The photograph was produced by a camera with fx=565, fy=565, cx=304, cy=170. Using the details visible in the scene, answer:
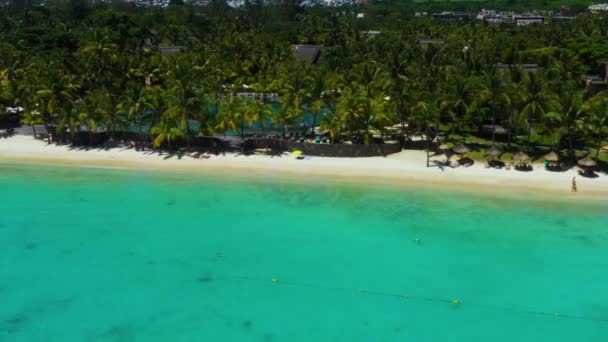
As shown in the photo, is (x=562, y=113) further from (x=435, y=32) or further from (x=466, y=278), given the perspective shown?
(x=435, y=32)

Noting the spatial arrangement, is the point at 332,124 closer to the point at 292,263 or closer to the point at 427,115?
the point at 427,115

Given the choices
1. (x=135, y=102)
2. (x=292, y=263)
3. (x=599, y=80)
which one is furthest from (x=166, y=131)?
(x=599, y=80)

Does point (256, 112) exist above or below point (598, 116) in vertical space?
above

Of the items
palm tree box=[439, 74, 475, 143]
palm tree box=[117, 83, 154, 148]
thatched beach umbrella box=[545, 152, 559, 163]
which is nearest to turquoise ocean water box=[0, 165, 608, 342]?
thatched beach umbrella box=[545, 152, 559, 163]

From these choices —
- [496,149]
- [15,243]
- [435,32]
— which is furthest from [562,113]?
[435,32]

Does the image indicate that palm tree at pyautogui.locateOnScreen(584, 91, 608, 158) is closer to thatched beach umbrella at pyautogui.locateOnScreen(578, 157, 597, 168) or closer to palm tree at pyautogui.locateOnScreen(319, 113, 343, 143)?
thatched beach umbrella at pyautogui.locateOnScreen(578, 157, 597, 168)

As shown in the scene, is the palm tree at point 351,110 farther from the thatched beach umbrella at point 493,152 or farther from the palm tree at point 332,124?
the thatched beach umbrella at point 493,152
